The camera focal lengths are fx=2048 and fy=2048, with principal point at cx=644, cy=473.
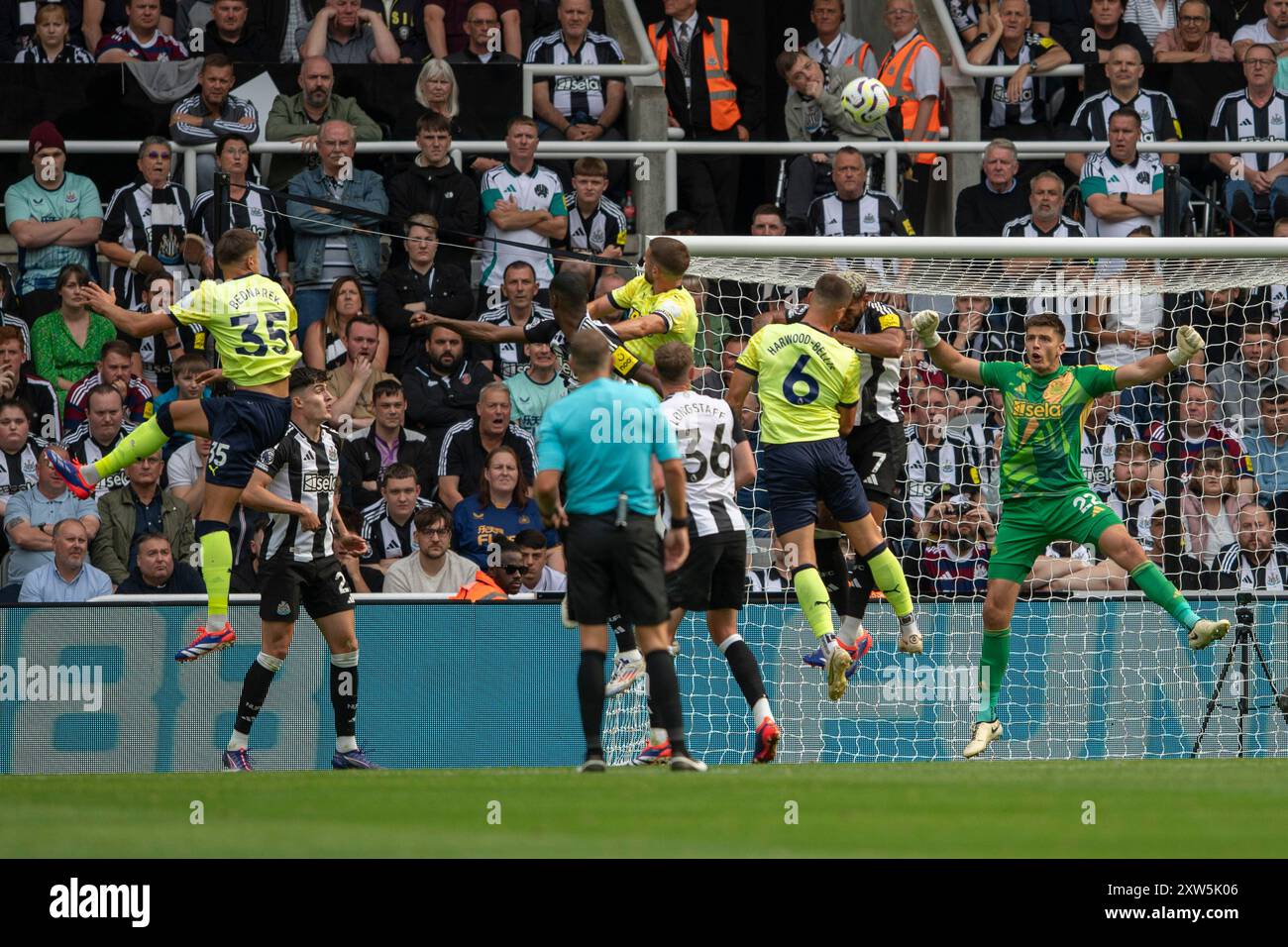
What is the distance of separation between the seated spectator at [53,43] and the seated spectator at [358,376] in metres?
4.26

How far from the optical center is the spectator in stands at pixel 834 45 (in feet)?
66.1

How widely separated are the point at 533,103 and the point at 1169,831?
12.4 metres

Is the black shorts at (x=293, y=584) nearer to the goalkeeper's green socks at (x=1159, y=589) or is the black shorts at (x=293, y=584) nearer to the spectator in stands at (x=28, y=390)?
the spectator in stands at (x=28, y=390)

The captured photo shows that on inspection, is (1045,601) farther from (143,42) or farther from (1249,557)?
(143,42)

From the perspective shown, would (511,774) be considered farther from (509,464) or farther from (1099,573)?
(1099,573)

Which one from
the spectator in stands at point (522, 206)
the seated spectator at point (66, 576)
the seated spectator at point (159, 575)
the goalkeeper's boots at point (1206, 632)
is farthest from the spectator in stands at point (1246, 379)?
the seated spectator at point (66, 576)

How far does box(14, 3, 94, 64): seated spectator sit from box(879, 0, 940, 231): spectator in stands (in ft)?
25.0

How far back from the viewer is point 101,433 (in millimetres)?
15820

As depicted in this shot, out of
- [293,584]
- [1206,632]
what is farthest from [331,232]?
[1206,632]

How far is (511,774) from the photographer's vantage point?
35.8 ft

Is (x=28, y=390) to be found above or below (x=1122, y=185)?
below

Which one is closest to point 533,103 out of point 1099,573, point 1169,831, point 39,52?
point 39,52

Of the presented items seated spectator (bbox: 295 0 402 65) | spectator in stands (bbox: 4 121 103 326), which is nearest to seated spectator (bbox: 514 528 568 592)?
spectator in stands (bbox: 4 121 103 326)

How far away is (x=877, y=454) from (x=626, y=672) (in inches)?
104
